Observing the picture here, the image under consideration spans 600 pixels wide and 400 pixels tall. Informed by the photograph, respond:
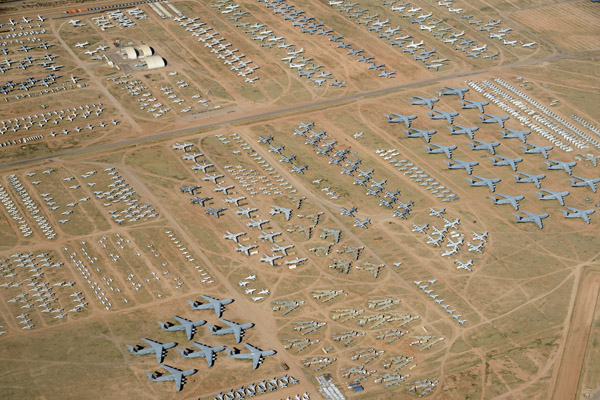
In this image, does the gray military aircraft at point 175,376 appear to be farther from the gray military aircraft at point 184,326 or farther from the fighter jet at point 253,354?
the gray military aircraft at point 184,326

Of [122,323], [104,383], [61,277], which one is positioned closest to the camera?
[104,383]

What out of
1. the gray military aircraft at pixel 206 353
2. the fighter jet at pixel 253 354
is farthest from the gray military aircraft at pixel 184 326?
the fighter jet at pixel 253 354

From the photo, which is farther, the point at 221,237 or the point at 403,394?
the point at 221,237

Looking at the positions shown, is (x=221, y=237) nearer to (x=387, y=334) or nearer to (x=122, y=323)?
(x=122, y=323)

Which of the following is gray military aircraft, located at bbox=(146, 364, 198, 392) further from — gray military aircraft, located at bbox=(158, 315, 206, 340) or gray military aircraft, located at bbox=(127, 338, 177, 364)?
gray military aircraft, located at bbox=(158, 315, 206, 340)

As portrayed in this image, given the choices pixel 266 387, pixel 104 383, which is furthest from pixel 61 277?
pixel 266 387

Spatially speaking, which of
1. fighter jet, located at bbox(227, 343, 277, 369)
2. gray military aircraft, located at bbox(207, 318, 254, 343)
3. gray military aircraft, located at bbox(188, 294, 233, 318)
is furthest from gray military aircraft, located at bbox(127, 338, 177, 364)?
fighter jet, located at bbox(227, 343, 277, 369)
